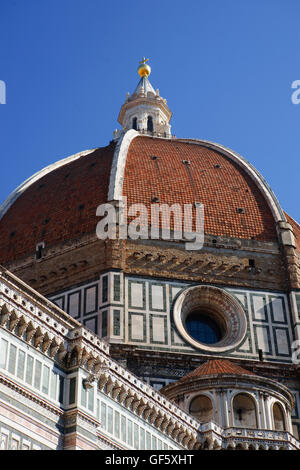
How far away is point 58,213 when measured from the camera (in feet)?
123

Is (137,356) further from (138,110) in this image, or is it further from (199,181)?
(138,110)

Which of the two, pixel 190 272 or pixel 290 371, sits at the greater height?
pixel 190 272

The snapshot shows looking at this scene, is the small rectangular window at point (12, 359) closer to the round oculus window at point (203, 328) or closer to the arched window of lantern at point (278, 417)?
the arched window of lantern at point (278, 417)

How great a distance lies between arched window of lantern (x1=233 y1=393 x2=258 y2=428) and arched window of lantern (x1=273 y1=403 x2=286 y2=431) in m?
1.10

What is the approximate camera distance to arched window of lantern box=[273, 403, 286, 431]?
2861 centimetres

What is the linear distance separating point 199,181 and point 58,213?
22.5 feet

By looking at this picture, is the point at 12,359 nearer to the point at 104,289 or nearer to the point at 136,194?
the point at 104,289

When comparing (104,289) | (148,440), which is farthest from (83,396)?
(104,289)

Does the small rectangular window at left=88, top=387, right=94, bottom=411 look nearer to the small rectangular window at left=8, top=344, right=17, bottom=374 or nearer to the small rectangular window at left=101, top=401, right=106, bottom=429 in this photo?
the small rectangular window at left=101, top=401, right=106, bottom=429

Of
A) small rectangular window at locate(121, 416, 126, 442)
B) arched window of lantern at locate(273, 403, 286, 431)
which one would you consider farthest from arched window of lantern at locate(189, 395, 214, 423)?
small rectangular window at locate(121, 416, 126, 442)

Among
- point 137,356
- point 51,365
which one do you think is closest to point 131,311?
point 137,356

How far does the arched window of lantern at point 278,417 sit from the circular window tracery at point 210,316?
4302 mm

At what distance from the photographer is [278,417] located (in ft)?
94.7

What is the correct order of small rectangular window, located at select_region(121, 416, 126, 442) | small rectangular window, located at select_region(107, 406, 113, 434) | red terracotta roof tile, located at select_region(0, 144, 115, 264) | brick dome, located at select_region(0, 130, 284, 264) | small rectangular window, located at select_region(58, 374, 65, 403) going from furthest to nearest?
1. brick dome, located at select_region(0, 130, 284, 264)
2. red terracotta roof tile, located at select_region(0, 144, 115, 264)
3. small rectangular window, located at select_region(121, 416, 126, 442)
4. small rectangular window, located at select_region(107, 406, 113, 434)
5. small rectangular window, located at select_region(58, 374, 65, 403)
